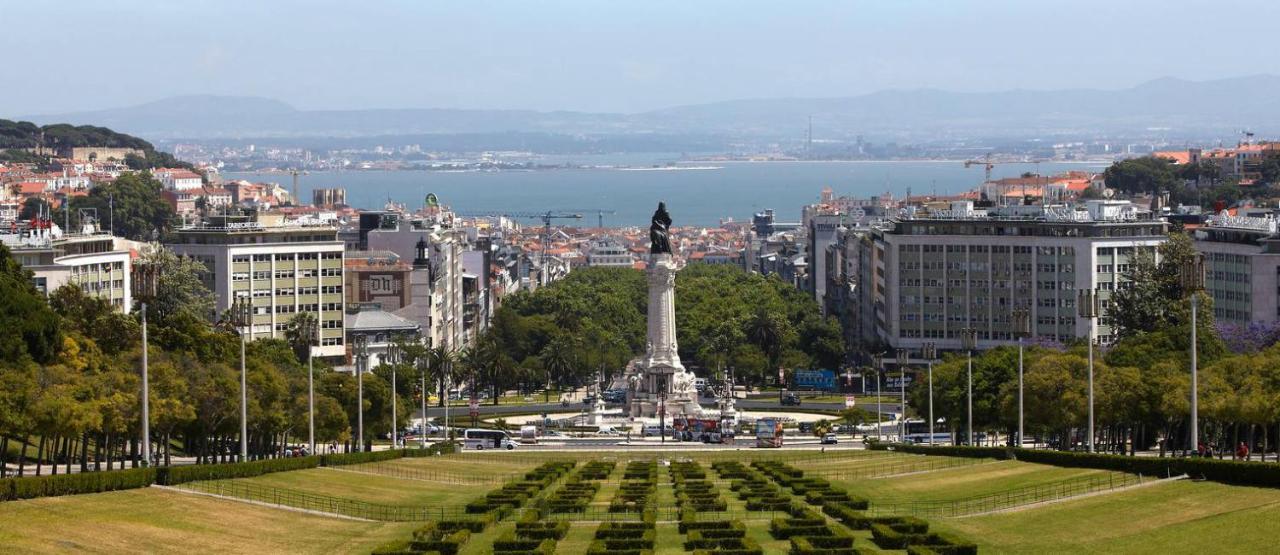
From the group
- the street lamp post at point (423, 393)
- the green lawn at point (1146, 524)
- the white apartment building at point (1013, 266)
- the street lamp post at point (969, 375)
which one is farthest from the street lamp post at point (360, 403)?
the white apartment building at point (1013, 266)

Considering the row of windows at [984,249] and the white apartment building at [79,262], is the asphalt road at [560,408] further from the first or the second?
the white apartment building at [79,262]

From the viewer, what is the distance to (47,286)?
156m

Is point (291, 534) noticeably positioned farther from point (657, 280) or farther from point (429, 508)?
point (657, 280)

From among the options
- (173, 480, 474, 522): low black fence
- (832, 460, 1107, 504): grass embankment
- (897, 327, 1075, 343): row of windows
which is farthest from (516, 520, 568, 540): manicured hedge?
(897, 327, 1075, 343): row of windows

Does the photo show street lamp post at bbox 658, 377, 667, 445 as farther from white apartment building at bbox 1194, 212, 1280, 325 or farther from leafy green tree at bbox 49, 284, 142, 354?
leafy green tree at bbox 49, 284, 142, 354

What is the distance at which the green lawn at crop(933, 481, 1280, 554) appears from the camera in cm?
5994

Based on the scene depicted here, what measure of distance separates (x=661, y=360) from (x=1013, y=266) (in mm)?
32921

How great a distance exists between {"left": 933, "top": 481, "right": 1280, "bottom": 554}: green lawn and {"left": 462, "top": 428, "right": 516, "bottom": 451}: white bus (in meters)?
66.7

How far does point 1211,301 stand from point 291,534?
103584mm

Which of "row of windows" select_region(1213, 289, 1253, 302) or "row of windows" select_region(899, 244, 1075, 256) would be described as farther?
"row of windows" select_region(899, 244, 1075, 256)

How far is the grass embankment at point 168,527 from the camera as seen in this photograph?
59.9 m

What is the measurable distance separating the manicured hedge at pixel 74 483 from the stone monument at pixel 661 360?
102440 mm

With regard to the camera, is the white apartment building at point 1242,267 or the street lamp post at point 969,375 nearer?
the street lamp post at point 969,375

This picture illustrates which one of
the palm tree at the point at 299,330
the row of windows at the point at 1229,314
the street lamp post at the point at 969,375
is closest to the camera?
the street lamp post at the point at 969,375
